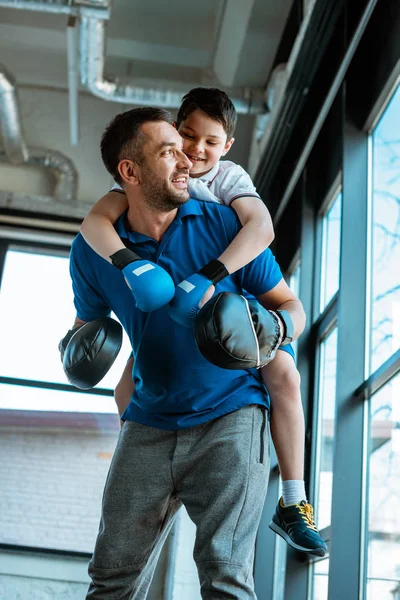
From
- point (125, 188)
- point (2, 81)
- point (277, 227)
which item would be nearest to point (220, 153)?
Answer: point (125, 188)

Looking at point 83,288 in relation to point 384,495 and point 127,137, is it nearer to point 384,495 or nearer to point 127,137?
point 127,137

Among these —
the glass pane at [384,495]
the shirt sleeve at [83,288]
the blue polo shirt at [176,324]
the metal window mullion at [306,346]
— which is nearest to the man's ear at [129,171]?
the blue polo shirt at [176,324]

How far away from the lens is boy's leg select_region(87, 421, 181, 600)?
189 centimetres

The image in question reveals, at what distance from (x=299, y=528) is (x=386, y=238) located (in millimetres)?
1978

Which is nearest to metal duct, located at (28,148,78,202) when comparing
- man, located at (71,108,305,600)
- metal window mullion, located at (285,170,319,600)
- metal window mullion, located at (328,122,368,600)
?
metal window mullion, located at (285,170,319,600)

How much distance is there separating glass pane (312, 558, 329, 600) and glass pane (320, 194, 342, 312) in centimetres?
153

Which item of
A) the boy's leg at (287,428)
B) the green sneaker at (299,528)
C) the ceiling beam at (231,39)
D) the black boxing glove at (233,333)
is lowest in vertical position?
the green sneaker at (299,528)

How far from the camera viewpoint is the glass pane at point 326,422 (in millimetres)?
4117

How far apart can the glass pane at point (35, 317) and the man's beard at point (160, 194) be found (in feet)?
14.3

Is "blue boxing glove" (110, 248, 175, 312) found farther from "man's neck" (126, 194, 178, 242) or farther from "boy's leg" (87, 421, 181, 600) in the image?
"boy's leg" (87, 421, 181, 600)

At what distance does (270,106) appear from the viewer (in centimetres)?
572

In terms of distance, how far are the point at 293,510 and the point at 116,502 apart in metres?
0.47

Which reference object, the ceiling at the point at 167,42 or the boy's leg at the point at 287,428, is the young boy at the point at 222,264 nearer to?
the boy's leg at the point at 287,428

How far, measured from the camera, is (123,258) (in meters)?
1.94
